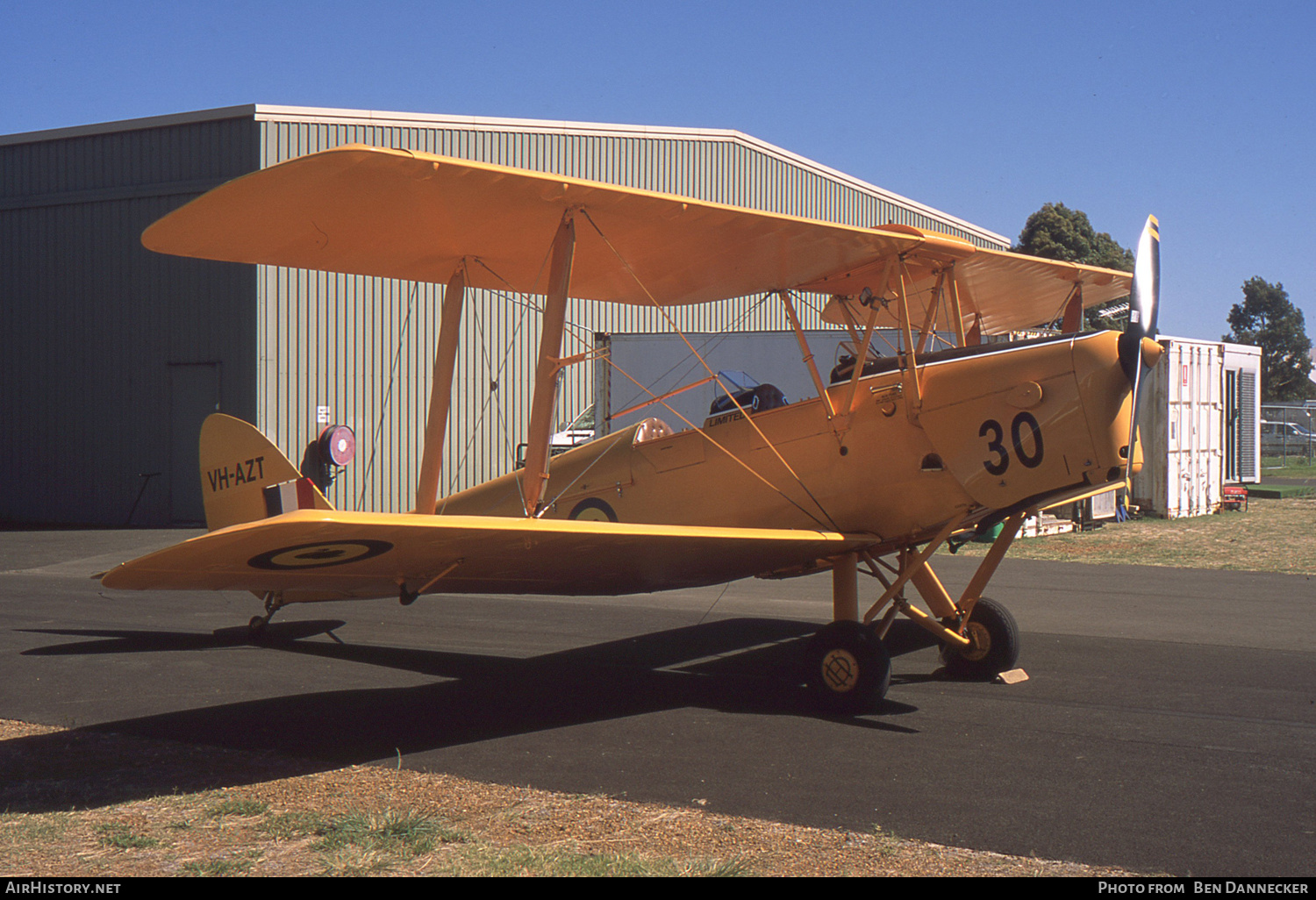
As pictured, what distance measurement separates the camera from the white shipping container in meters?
17.6

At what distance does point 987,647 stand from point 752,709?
185cm

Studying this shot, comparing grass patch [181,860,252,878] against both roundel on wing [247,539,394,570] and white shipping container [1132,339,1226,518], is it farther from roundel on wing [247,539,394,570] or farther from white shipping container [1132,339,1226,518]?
white shipping container [1132,339,1226,518]

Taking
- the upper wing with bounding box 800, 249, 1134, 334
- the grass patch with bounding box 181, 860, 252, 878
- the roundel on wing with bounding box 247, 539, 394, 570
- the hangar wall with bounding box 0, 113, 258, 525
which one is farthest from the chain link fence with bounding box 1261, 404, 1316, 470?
the grass patch with bounding box 181, 860, 252, 878

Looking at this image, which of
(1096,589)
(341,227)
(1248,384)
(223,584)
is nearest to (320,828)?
(223,584)

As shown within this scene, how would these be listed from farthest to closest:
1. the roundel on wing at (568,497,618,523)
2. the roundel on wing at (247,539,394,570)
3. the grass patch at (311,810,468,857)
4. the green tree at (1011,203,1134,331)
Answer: the green tree at (1011,203,1134,331)
the roundel on wing at (568,497,618,523)
the roundel on wing at (247,539,394,570)
the grass patch at (311,810,468,857)

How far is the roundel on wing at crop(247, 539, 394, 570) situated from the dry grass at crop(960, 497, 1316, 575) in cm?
1115

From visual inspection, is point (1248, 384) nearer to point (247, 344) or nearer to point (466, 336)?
point (466, 336)

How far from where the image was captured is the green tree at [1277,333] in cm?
7431

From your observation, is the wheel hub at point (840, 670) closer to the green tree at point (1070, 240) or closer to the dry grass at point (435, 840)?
the dry grass at point (435, 840)

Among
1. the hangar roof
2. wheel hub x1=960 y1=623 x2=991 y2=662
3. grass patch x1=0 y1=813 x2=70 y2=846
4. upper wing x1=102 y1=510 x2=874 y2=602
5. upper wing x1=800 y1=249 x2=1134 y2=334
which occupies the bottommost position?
grass patch x1=0 y1=813 x2=70 y2=846

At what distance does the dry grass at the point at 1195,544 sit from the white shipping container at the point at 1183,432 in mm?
516

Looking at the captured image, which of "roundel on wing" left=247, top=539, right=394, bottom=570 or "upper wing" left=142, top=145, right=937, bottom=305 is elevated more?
"upper wing" left=142, top=145, right=937, bottom=305

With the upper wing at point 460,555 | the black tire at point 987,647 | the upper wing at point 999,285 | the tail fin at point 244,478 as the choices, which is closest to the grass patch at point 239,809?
the upper wing at point 460,555

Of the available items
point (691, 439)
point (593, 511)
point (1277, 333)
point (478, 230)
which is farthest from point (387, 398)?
point (1277, 333)
